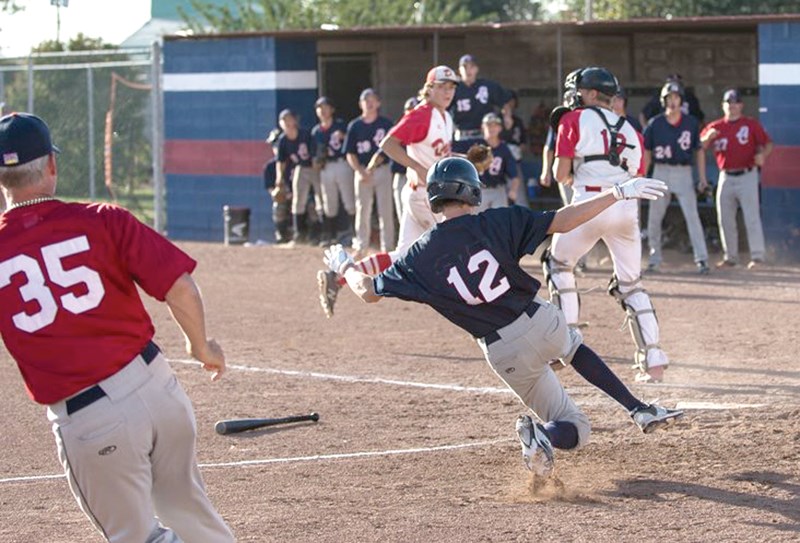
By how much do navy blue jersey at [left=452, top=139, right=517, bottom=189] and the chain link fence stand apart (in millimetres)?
8331

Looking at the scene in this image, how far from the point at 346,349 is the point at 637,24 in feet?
27.7

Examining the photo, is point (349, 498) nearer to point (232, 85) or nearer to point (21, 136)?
point (21, 136)

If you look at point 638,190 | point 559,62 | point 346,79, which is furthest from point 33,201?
point 346,79

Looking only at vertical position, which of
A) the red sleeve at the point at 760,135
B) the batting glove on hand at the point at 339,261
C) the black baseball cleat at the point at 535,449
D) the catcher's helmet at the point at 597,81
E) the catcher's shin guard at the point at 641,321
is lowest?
the black baseball cleat at the point at 535,449

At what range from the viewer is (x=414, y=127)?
1203 cm

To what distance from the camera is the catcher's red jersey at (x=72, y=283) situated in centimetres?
466

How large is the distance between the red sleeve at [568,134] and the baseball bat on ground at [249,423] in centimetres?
257

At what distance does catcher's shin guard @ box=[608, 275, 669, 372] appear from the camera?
964cm

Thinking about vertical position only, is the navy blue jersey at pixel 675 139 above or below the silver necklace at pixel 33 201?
above

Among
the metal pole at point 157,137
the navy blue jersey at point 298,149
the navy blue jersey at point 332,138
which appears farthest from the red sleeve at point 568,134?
the metal pole at point 157,137

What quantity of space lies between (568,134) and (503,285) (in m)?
3.21

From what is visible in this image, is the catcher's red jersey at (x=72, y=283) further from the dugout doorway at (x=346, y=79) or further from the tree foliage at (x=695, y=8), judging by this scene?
the tree foliage at (x=695, y=8)

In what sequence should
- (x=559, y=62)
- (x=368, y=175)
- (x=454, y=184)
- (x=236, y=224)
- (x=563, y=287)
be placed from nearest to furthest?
(x=454, y=184) < (x=563, y=287) < (x=368, y=175) < (x=559, y=62) < (x=236, y=224)

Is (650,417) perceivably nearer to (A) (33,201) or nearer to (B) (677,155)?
(A) (33,201)
